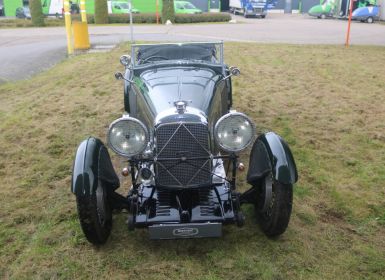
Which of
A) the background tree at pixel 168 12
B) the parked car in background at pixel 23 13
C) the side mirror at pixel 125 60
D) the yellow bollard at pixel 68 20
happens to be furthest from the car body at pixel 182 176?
the parked car in background at pixel 23 13

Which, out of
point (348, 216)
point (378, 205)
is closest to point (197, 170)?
point (348, 216)

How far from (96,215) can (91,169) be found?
0.35 meters

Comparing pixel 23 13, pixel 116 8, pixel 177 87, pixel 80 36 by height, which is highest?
pixel 116 8

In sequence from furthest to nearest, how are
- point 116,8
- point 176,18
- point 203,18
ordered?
1. point 116,8
2. point 203,18
3. point 176,18

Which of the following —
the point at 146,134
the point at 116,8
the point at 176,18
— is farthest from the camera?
the point at 116,8

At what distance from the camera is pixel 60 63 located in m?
11.6

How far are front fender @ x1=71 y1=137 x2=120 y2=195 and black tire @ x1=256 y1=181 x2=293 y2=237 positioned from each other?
4.29ft

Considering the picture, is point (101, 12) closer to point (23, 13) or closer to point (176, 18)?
point (176, 18)

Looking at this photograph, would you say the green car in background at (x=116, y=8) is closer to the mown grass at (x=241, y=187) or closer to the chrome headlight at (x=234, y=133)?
the mown grass at (x=241, y=187)

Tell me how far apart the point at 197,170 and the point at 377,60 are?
9.53 meters

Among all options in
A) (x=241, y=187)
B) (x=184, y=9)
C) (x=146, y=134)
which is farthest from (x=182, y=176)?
(x=184, y=9)

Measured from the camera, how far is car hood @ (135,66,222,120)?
3.60 meters

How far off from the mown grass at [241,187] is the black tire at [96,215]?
0.15m

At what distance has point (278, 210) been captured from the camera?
10.3 ft
